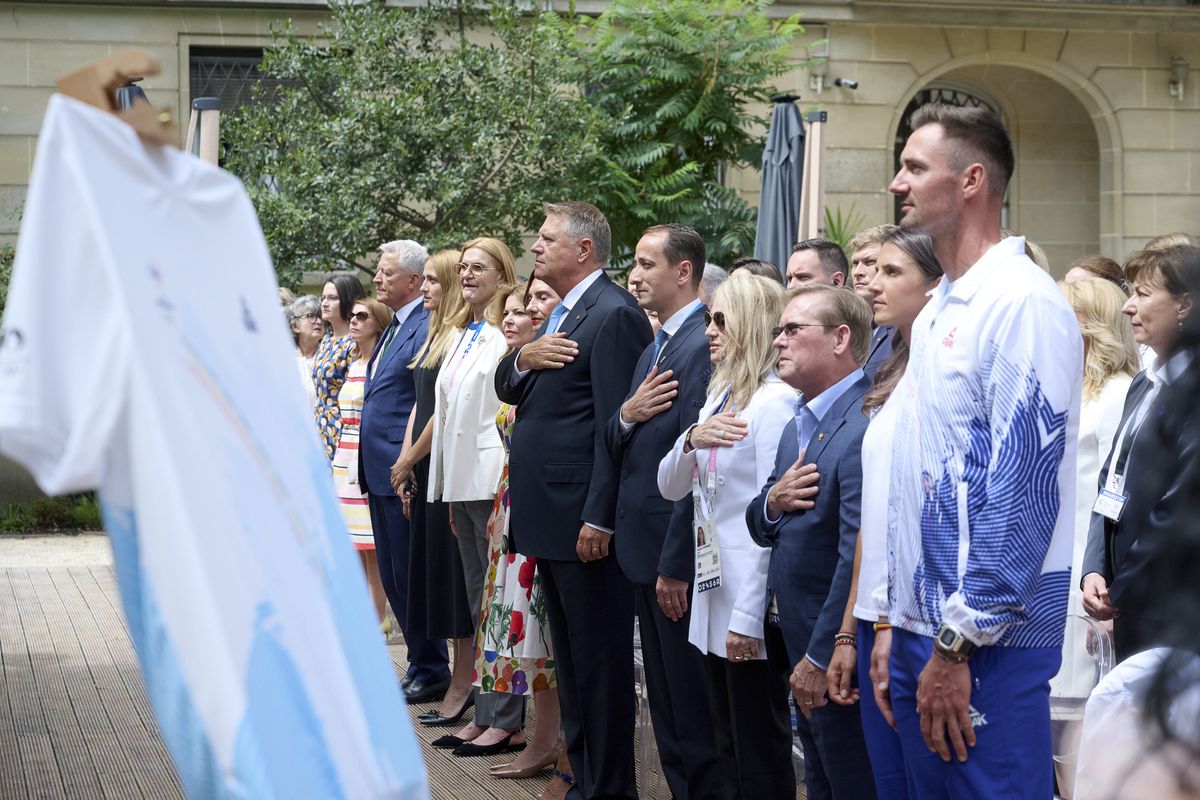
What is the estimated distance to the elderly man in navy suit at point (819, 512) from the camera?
404cm

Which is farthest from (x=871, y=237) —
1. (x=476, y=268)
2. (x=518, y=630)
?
(x=518, y=630)

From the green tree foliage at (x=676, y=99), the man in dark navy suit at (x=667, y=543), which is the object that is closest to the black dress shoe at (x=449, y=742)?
the man in dark navy suit at (x=667, y=543)

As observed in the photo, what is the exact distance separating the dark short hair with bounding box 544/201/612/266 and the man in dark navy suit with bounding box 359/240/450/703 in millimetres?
2108

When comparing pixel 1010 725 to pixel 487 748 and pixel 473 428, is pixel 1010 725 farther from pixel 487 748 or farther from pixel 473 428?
pixel 473 428

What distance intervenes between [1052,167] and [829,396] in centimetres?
1534

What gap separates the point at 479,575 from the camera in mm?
7031

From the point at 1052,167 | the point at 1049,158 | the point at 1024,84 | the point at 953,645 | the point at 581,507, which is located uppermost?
the point at 1024,84

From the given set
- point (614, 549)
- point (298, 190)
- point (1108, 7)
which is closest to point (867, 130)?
point (1108, 7)

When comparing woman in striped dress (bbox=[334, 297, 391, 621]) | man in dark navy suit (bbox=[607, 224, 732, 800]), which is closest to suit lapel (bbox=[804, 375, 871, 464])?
man in dark navy suit (bbox=[607, 224, 732, 800])

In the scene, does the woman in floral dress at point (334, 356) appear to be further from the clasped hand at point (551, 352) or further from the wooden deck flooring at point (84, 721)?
the clasped hand at point (551, 352)

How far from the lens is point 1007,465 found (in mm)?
3062

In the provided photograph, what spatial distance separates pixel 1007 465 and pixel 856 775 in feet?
4.63

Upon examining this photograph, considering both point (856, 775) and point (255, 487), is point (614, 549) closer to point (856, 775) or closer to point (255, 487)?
point (856, 775)

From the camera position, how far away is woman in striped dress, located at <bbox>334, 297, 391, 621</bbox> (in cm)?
870
